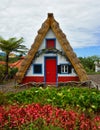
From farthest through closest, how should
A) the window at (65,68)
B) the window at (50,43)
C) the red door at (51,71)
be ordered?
the red door at (51,71)
the window at (50,43)
the window at (65,68)

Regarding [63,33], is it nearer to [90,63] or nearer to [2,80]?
[2,80]

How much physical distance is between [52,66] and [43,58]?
3.08 ft

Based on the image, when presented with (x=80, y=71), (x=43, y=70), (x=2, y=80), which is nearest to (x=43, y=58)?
(x=43, y=70)

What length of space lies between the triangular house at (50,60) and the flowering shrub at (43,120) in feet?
60.8

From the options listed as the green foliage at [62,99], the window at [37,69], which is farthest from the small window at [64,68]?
the green foliage at [62,99]

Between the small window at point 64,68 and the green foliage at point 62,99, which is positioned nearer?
the green foliage at point 62,99

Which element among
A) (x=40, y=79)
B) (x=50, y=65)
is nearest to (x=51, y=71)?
(x=50, y=65)

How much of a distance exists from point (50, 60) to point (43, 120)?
19971 millimetres

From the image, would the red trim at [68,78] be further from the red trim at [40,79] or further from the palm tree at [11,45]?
the palm tree at [11,45]

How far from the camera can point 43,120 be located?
8.11 m

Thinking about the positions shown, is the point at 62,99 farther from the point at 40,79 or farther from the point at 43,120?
the point at 40,79

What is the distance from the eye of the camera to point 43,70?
28.0m

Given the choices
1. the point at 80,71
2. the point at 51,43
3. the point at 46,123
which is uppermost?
the point at 51,43

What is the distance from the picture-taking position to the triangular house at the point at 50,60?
90.1 feet
